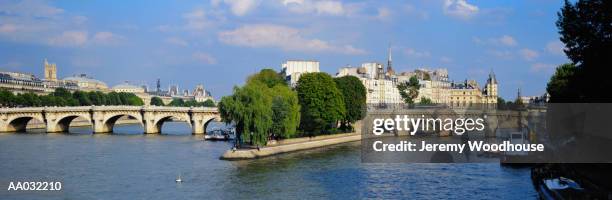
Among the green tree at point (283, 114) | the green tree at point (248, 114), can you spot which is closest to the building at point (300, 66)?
the green tree at point (283, 114)

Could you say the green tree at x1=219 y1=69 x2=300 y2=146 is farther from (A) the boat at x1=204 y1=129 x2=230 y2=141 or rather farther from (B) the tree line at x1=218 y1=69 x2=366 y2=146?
(A) the boat at x1=204 y1=129 x2=230 y2=141

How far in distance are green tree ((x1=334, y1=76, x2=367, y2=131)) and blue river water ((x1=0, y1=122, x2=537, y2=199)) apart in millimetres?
20568

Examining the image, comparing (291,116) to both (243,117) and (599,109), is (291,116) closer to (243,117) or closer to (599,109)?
(243,117)

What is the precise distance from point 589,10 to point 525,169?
13131 mm

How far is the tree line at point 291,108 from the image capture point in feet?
156

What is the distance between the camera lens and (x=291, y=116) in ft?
173

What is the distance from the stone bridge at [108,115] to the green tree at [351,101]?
12.8 meters

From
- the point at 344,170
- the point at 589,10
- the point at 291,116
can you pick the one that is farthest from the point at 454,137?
the point at 589,10

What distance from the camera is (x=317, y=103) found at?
6212 centimetres

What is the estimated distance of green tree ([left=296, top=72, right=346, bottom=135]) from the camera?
61.1m

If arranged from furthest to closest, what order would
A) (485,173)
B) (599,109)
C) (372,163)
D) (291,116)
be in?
(291,116)
(372,163)
(485,173)
(599,109)

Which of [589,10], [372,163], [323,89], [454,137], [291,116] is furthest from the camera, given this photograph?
[454,137]

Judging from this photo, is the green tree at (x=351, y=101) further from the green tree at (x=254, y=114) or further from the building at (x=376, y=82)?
the building at (x=376, y=82)

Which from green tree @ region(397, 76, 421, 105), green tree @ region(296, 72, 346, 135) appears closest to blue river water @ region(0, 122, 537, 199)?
green tree @ region(296, 72, 346, 135)
